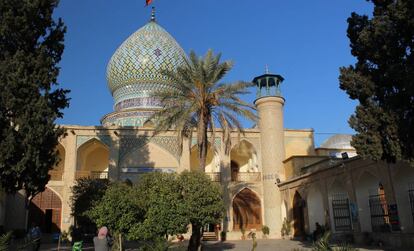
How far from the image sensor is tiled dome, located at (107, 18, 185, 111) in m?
31.9

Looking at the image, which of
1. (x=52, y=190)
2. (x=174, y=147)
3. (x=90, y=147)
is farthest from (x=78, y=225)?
(x=174, y=147)

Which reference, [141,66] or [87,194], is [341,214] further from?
[141,66]

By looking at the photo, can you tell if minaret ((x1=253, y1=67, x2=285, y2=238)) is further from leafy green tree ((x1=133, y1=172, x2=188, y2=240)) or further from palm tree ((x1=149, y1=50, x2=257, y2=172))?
leafy green tree ((x1=133, y1=172, x2=188, y2=240))

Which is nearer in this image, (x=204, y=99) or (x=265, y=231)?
(x=204, y=99)

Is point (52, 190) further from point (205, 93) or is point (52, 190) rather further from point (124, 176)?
point (205, 93)

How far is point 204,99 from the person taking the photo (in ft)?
57.1

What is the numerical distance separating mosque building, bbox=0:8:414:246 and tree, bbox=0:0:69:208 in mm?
8657

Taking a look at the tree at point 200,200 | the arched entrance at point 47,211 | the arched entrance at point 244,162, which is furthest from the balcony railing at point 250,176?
the tree at point 200,200

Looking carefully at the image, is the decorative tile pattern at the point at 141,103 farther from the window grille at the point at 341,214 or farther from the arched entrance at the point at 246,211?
the window grille at the point at 341,214

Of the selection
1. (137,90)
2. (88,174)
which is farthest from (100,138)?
(137,90)

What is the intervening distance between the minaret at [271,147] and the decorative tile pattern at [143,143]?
5666mm

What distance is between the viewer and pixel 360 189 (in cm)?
1991

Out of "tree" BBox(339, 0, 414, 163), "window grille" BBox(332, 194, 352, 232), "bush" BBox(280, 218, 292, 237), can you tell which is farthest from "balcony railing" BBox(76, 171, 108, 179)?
"tree" BBox(339, 0, 414, 163)

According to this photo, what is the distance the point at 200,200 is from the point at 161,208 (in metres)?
1.41
